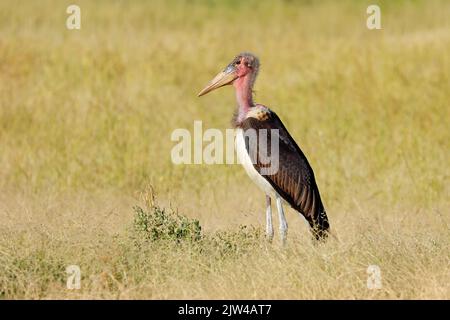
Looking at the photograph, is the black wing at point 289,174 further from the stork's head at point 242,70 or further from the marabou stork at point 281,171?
the stork's head at point 242,70

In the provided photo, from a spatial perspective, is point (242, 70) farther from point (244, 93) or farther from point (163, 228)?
point (163, 228)

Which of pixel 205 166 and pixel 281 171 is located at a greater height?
pixel 205 166

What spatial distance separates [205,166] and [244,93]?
3263 millimetres

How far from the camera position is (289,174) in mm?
8406

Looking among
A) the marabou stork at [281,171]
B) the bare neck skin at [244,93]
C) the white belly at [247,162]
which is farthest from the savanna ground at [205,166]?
the bare neck skin at [244,93]

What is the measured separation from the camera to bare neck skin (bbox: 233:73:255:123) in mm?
8617

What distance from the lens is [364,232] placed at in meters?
8.04

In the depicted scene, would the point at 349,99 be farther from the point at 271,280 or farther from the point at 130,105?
the point at 271,280

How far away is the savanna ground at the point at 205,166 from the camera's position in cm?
720

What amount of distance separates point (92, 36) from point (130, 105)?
3256 millimetres

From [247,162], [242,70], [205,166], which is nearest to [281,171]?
[247,162]

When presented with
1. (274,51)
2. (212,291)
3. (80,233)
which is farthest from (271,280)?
(274,51)

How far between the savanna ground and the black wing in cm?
27

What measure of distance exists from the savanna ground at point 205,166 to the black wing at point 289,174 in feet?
0.88
